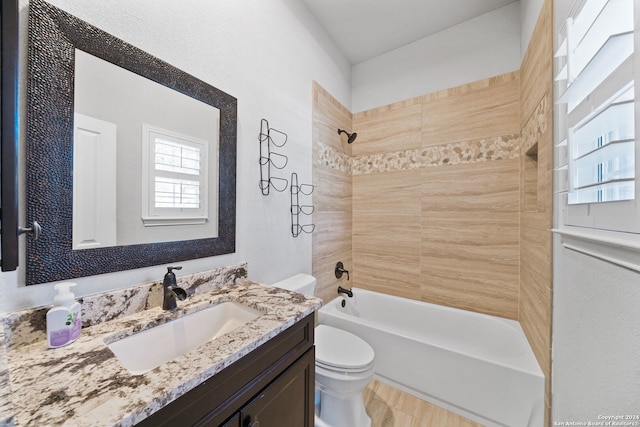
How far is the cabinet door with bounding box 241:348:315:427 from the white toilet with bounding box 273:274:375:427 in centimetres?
30

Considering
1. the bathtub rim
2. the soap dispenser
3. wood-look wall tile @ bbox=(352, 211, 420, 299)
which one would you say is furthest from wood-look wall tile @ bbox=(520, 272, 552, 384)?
the soap dispenser

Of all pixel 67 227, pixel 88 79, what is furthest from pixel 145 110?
pixel 67 227

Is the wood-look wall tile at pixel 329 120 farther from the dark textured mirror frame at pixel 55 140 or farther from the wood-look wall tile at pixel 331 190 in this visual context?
the dark textured mirror frame at pixel 55 140

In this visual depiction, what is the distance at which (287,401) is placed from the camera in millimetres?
834

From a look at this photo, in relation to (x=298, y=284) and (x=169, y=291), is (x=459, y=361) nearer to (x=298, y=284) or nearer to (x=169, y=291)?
(x=298, y=284)

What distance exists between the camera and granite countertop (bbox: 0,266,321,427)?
1.36ft

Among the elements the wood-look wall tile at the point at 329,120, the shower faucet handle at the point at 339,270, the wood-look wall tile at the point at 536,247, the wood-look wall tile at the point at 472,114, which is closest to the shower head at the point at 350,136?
the wood-look wall tile at the point at 329,120

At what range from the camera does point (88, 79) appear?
0.78 meters

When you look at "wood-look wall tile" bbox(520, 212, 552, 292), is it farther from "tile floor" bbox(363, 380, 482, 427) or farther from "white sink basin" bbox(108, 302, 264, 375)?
"white sink basin" bbox(108, 302, 264, 375)

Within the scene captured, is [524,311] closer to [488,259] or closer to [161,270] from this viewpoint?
[488,259]

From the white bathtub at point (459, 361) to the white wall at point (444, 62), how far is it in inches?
79.1

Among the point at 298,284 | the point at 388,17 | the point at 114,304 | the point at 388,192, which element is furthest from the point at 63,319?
the point at 388,17

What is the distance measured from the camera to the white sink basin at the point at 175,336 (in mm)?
753

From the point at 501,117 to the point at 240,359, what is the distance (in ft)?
7.84
